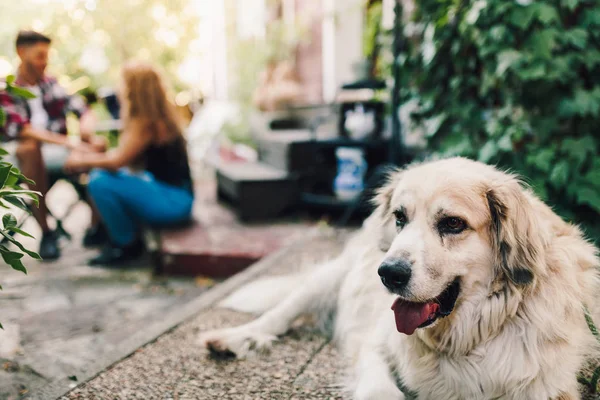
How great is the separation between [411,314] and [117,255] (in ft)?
11.3

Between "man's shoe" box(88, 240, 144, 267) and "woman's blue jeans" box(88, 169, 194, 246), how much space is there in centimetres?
6

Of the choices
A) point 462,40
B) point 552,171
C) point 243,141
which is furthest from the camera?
point 243,141

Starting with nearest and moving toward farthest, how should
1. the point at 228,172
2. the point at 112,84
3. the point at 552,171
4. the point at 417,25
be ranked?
the point at 552,171, the point at 417,25, the point at 228,172, the point at 112,84

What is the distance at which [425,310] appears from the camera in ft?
5.28

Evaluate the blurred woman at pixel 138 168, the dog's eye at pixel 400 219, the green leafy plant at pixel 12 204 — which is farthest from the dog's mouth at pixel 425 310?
the blurred woman at pixel 138 168

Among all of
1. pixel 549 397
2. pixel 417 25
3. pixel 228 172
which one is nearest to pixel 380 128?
pixel 417 25

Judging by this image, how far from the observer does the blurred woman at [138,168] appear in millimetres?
4266

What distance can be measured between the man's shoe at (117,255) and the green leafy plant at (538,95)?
2.84 meters

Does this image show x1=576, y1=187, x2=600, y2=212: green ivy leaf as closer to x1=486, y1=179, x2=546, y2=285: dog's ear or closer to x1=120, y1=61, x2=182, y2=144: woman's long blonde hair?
x1=486, y1=179, x2=546, y2=285: dog's ear

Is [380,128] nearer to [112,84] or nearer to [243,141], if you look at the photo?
[243,141]

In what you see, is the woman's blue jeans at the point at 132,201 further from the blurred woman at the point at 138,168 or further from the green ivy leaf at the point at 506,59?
the green ivy leaf at the point at 506,59

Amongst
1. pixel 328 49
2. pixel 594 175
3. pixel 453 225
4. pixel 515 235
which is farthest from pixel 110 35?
pixel 515 235

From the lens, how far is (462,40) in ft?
Result: 10.8

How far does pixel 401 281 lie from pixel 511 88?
1.95 metres
